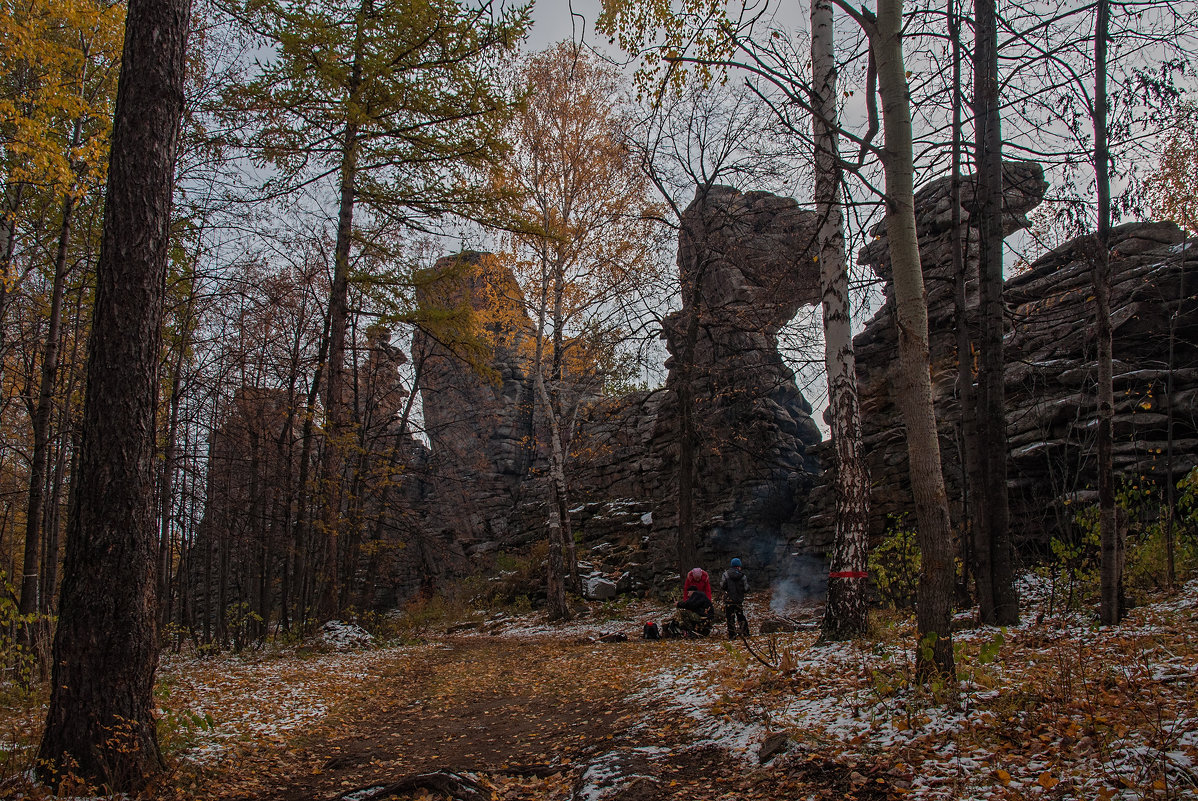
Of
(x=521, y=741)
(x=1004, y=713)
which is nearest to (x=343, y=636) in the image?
(x=521, y=741)

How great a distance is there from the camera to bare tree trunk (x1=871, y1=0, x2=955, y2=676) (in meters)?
4.22

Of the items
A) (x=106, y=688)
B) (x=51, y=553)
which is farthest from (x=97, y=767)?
(x=51, y=553)

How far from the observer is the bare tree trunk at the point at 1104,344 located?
18.7ft

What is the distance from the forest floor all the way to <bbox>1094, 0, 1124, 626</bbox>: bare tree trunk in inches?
15.8

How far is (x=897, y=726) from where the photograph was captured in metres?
3.71

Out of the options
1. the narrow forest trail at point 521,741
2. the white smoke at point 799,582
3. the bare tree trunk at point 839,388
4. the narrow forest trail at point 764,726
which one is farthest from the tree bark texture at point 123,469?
the white smoke at point 799,582

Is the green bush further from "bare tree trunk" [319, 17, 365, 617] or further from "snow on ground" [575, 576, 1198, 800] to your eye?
"bare tree trunk" [319, 17, 365, 617]

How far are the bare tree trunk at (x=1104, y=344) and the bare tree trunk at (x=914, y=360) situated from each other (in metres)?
2.66

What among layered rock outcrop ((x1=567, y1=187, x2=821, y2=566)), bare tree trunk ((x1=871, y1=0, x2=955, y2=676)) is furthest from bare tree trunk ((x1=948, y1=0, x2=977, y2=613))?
bare tree trunk ((x1=871, y1=0, x2=955, y2=676))

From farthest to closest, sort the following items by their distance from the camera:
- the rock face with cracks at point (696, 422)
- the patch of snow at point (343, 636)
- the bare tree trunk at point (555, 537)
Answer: the bare tree trunk at point (555, 537) < the rock face with cracks at point (696, 422) < the patch of snow at point (343, 636)

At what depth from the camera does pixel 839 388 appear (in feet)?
25.1

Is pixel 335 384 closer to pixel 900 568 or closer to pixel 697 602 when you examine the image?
pixel 697 602

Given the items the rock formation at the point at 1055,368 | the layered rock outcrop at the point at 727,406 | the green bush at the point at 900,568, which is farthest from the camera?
the layered rock outcrop at the point at 727,406

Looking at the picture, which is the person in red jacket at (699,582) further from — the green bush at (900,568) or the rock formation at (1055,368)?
the rock formation at (1055,368)
